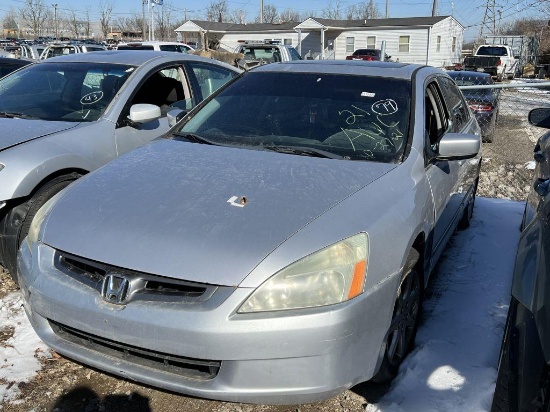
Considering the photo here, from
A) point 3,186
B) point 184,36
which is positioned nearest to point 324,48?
point 184,36

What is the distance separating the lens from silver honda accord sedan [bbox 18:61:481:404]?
7.11 ft

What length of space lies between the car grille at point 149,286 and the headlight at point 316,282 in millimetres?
207

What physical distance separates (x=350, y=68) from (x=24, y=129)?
253cm

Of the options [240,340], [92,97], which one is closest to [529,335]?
[240,340]

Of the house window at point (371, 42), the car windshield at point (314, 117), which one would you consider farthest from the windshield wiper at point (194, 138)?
the house window at point (371, 42)

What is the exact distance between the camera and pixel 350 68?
395cm

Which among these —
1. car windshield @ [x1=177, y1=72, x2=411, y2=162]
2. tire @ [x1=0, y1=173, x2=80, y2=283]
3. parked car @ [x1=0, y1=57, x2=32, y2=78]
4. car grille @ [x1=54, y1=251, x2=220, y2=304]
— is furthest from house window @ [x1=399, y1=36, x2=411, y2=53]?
car grille @ [x1=54, y1=251, x2=220, y2=304]

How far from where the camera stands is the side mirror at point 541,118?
384cm

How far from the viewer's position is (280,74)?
4027mm

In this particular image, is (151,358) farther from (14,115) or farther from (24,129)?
(14,115)

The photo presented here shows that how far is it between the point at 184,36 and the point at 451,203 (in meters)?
47.6

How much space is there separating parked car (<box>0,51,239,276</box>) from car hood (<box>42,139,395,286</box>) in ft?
3.19

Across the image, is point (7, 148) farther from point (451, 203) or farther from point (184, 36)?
point (184, 36)

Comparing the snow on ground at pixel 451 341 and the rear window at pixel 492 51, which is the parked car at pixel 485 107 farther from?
the rear window at pixel 492 51
